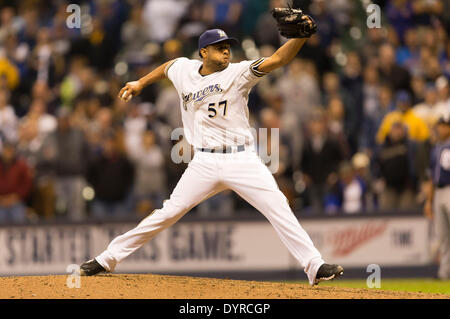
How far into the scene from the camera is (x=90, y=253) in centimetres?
1420

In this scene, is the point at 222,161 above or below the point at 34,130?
below

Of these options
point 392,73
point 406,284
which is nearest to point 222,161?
point 406,284

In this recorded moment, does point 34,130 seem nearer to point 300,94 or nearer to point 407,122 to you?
point 300,94

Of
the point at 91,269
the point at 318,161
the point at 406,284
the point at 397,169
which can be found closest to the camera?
the point at 91,269

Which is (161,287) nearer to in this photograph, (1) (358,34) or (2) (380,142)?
(2) (380,142)

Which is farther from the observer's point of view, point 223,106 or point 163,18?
point 163,18

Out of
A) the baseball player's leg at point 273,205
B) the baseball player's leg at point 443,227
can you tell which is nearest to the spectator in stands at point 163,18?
the baseball player's leg at point 443,227

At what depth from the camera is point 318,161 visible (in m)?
14.4

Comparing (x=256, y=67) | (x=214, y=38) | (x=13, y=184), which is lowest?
(x=13, y=184)

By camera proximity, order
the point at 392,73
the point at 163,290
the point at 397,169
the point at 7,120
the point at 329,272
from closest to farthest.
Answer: the point at 329,272 → the point at 163,290 → the point at 397,169 → the point at 392,73 → the point at 7,120

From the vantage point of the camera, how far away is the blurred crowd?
1427 centimetres

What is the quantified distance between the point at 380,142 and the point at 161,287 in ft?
22.9

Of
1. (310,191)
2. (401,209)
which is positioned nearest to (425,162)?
(401,209)

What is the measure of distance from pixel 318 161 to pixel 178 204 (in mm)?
6384
